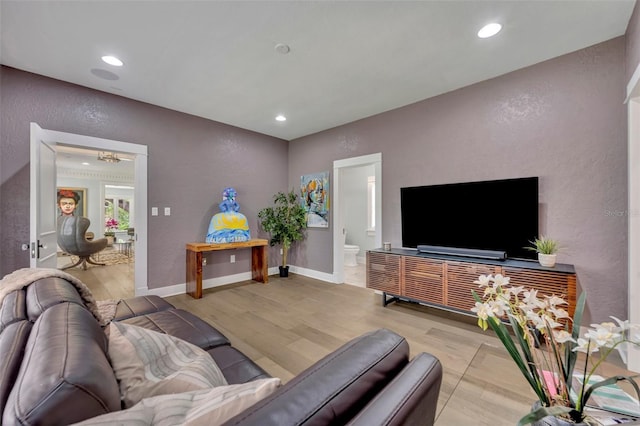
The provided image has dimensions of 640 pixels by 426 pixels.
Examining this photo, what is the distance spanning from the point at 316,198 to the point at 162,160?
2440mm

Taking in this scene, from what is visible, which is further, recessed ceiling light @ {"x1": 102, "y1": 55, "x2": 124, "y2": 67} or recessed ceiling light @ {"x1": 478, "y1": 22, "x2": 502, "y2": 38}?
recessed ceiling light @ {"x1": 102, "y1": 55, "x2": 124, "y2": 67}

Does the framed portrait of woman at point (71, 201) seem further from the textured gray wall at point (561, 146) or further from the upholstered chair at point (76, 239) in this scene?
the textured gray wall at point (561, 146)

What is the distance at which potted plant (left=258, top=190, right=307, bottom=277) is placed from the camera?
15.3ft

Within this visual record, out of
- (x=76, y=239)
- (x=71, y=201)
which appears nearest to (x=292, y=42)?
(x=76, y=239)

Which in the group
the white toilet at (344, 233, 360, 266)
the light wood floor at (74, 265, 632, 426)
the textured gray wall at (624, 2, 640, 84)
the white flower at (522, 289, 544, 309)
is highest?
the textured gray wall at (624, 2, 640, 84)

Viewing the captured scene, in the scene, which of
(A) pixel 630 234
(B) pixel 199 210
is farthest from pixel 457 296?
(B) pixel 199 210

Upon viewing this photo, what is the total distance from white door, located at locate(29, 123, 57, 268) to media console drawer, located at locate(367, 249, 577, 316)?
3.32 metres

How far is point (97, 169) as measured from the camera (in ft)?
25.6

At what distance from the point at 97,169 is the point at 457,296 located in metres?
9.75

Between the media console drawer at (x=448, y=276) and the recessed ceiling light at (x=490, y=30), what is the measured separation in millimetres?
2013

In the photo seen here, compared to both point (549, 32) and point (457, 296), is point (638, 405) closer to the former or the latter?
point (457, 296)

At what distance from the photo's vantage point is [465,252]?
2.89m

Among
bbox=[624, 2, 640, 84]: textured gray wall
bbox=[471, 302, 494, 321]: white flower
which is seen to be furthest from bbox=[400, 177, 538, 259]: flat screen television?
bbox=[471, 302, 494, 321]: white flower

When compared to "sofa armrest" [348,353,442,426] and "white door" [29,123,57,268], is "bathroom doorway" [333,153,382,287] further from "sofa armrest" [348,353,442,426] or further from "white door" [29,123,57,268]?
"white door" [29,123,57,268]
